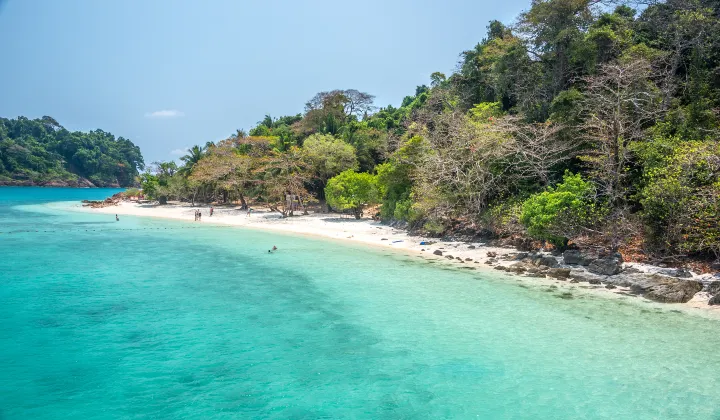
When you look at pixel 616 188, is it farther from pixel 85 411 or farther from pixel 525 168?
pixel 85 411

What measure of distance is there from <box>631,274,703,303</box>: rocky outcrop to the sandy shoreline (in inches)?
8.9

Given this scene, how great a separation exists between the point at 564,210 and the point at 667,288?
190 inches

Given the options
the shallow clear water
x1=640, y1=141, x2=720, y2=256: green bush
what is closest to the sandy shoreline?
the shallow clear water

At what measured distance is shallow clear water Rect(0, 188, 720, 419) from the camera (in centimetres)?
739

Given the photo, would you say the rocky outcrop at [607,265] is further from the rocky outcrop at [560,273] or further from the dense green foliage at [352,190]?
the dense green foliage at [352,190]

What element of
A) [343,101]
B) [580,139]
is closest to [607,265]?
[580,139]

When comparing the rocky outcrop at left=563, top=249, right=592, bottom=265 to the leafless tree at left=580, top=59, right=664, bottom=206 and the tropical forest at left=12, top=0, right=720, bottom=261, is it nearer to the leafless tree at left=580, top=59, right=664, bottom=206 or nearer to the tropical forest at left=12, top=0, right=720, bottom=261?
the tropical forest at left=12, top=0, right=720, bottom=261

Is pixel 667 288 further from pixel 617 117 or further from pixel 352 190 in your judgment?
pixel 352 190

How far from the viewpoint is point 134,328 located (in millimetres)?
11047

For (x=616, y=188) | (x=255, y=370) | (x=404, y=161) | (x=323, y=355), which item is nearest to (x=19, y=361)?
(x=255, y=370)

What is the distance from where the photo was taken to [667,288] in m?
12.9

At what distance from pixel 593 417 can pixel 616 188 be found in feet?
39.7

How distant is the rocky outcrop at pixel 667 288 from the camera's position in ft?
41.0

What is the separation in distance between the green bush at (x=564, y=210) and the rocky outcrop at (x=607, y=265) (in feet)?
5.57
